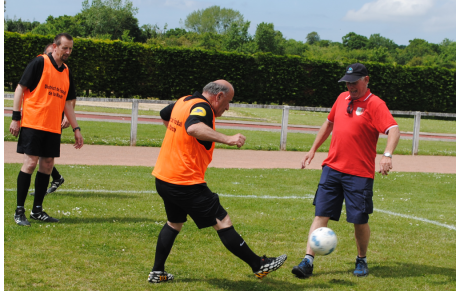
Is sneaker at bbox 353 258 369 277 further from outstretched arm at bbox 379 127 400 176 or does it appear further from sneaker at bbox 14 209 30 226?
sneaker at bbox 14 209 30 226

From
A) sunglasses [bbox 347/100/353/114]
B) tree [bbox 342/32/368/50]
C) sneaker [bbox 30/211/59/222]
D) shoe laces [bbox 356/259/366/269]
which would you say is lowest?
sneaker [bbox 30/211/59/222]

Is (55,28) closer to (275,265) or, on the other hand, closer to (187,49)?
(187,49)

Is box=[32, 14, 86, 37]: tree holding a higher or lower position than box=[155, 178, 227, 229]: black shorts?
higher

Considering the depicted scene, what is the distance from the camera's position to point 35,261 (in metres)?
4.60

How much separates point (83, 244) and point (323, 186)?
2.56 meters

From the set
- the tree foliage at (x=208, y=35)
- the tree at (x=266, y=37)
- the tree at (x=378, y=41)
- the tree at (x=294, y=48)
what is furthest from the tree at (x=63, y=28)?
the tree at (x=378, y=41)

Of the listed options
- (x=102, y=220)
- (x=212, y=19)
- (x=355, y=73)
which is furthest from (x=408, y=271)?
(x=212, y=19)

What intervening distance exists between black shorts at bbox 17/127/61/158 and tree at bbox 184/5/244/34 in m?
103

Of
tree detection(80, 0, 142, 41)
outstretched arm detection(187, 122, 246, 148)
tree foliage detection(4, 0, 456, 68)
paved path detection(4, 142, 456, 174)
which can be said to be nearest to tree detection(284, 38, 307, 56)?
tree foliage detection(4, 0, 456, 68)

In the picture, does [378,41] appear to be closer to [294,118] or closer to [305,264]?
[294,118]

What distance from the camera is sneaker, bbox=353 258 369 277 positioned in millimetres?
4676

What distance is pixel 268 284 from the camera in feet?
14.3

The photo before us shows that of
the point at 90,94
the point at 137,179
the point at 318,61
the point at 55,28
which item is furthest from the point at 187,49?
the point at 55,28

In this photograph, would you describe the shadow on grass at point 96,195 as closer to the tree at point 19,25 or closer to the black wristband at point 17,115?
the black wristband at point 17,115
